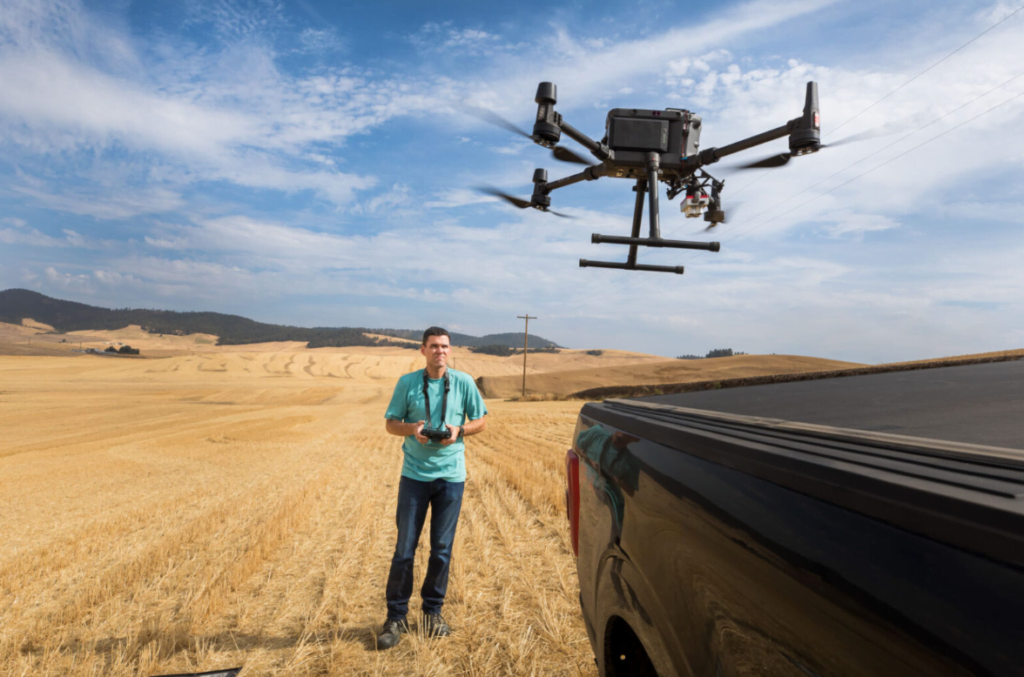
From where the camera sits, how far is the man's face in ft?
14.4

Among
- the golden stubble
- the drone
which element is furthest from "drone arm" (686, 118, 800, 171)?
the golden stubble

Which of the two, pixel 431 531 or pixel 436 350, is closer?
pixel 431 531

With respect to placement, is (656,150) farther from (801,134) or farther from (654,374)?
(654,374)

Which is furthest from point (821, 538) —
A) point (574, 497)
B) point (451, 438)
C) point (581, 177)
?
point (581, 177)

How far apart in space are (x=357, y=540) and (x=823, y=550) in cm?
627

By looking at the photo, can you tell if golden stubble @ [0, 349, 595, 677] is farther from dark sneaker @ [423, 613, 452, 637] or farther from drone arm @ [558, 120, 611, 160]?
drone arm @ [558, 120, 611, 160]

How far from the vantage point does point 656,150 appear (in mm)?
8055

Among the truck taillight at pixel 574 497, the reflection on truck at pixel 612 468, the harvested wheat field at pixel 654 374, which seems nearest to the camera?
the reflection on truck at pixel 612 468

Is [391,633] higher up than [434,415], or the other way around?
[434,415]

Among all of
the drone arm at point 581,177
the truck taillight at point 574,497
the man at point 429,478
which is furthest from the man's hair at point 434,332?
the drone arm at point 581,177

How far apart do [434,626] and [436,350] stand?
1937 millimetres

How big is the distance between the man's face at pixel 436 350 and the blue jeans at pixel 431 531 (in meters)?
0.85

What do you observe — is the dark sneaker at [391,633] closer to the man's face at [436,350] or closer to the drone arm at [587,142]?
the man's face at [436,350]

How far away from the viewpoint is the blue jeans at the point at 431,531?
4141 mm
